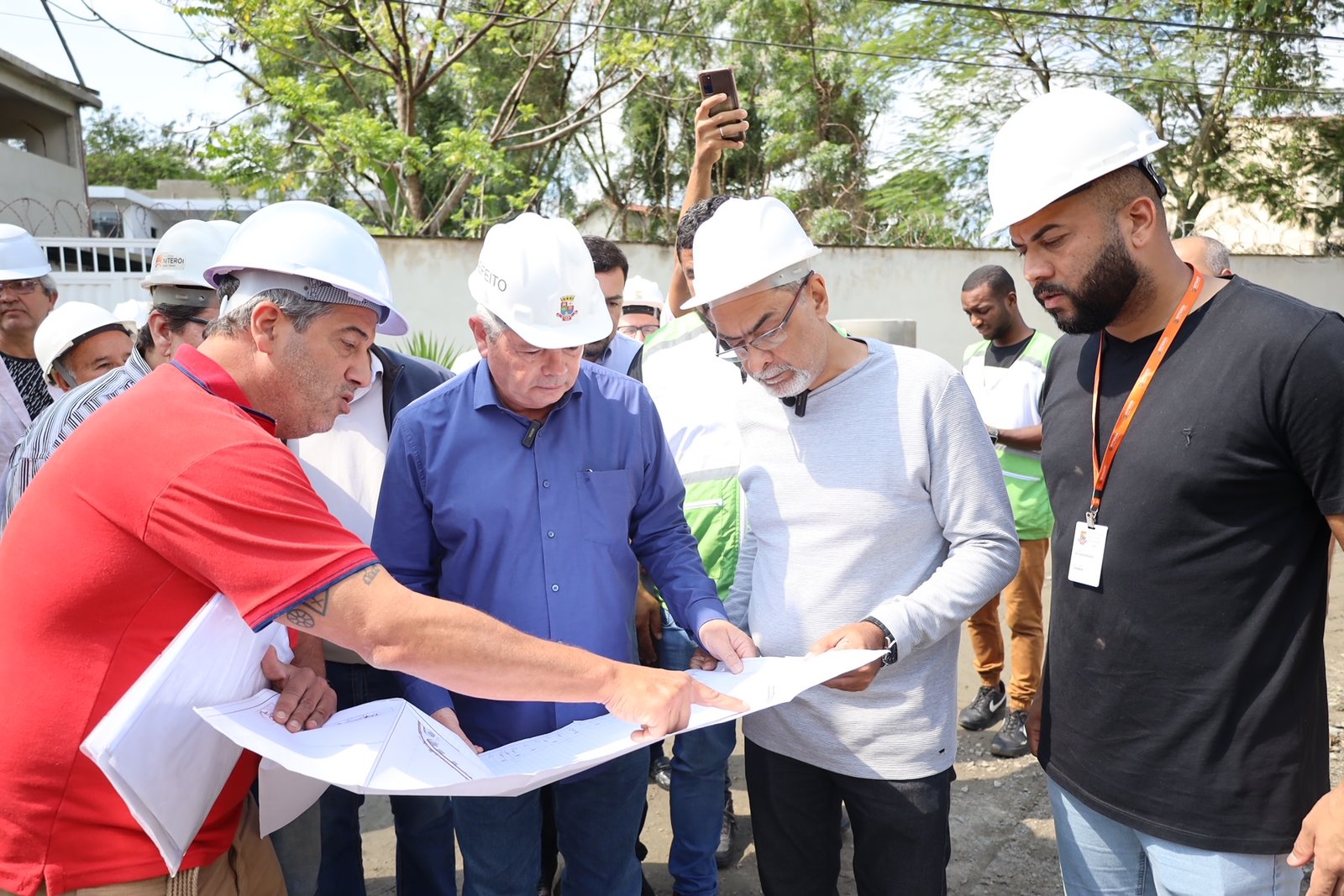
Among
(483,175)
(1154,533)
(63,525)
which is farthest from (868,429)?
(483,175)

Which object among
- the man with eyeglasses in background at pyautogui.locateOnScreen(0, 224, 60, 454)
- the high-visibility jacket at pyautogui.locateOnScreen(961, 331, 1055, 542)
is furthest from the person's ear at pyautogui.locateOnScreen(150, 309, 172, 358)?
the high-visibility jacket at pyautogui.locateOnScreen(961, 331, 1055, 542)

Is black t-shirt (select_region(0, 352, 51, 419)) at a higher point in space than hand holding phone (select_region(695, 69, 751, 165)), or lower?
lower

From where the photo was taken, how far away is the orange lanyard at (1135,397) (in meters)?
1.92

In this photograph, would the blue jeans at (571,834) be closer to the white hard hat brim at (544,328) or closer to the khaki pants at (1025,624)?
the white hard hat brim at (544,328)

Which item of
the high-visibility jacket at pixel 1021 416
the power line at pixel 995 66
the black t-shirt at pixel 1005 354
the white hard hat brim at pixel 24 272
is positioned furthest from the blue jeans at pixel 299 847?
the power line at pixel 995 66

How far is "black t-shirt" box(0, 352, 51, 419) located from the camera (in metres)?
4.41

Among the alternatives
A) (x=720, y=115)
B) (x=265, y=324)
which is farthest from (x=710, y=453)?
(x=265, y=324)

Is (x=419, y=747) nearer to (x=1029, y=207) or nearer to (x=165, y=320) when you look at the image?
(x=1029, y=207)

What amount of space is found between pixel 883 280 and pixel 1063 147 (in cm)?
1011

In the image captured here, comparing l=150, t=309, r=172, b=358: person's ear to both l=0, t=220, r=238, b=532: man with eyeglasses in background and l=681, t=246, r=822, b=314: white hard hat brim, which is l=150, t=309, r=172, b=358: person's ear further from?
l=681, t=246, r=822, b=314: white hard hat brim

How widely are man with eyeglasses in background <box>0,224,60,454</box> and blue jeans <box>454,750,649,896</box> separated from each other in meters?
3.15

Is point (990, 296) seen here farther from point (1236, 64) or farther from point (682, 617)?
point (1236, 64)

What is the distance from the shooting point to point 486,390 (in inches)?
92.7

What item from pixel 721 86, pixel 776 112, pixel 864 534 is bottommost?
pixel 864 534
